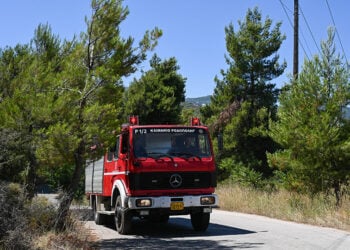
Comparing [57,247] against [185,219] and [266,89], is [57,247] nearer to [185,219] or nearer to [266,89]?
[185,219]

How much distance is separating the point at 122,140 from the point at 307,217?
6115 millimetres

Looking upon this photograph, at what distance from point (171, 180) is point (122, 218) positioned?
4.74 feet

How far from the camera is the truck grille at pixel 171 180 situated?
1234cm

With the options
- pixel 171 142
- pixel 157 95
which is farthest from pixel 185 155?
pixel 157 95

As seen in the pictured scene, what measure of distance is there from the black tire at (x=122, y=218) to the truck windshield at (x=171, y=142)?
1330mm

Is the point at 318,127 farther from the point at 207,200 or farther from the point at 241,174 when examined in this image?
the point at 241,174

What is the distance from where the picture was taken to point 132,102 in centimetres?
2653

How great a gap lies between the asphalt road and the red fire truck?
0.56 m

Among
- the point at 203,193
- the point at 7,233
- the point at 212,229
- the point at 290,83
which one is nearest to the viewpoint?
the point at 7,233

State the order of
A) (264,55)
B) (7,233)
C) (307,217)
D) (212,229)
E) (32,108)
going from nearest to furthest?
(7,233) → (32,108) → (212,229) → (307,217) → (264,55)

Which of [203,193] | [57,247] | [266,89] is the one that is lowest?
[57,247]

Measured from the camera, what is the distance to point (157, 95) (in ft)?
87.8

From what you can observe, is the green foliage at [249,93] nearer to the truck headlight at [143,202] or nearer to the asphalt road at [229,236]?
the asphalt road at [229,236]

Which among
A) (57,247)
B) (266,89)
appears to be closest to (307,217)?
(57,247)
